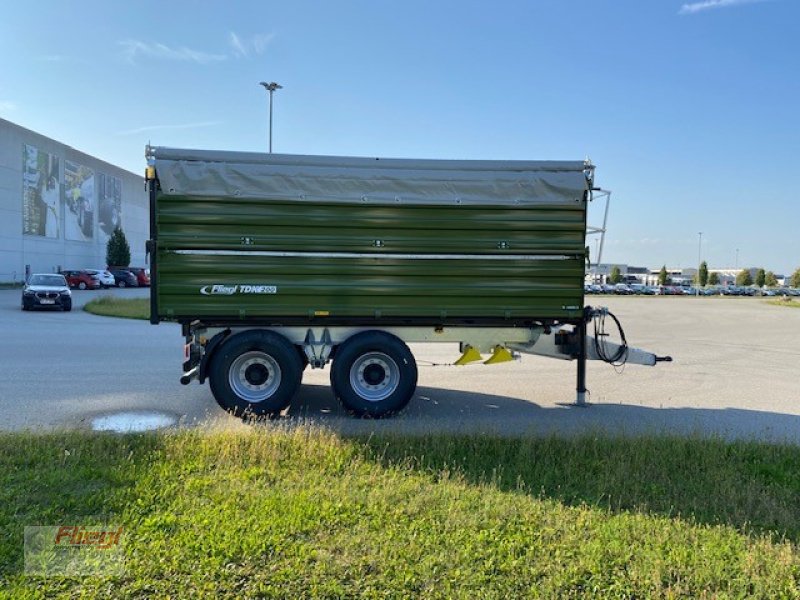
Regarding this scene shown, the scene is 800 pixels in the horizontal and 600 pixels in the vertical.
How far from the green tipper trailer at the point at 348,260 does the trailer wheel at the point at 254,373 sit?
2cm

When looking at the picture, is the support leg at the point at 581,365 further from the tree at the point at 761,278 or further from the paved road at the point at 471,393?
the tree at the point at 761,278

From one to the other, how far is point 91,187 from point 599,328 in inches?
2396

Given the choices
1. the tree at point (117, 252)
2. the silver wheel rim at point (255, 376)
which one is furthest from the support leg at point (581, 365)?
the tree at point (117, 252)

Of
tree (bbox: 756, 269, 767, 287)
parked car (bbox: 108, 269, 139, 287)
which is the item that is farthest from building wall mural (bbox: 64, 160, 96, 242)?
tree (bbox: 756, 269, 767, 287)

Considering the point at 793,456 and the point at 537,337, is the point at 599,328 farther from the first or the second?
the point at 793,456

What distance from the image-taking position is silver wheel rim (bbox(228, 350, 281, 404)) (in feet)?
22.5

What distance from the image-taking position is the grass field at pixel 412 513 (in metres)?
3.11

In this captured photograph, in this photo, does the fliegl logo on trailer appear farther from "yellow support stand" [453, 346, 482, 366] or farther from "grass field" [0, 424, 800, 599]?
"yellow support stand" [453, 346, 482, 366]

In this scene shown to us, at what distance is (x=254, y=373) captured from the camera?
6.93 meters

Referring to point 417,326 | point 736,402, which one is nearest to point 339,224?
point 417,326

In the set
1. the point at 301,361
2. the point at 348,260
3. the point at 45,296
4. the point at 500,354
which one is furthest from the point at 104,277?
the point at 500,354

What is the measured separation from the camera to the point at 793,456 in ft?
17.7

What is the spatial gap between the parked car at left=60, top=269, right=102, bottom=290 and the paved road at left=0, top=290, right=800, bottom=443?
29486 millimetres

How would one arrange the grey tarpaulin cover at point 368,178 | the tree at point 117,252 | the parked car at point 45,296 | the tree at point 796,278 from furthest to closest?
the tree at point 796,278
the tree at point 117,252
the parked car at point 45,296
the grey tarpaulin cover at point 368,178
